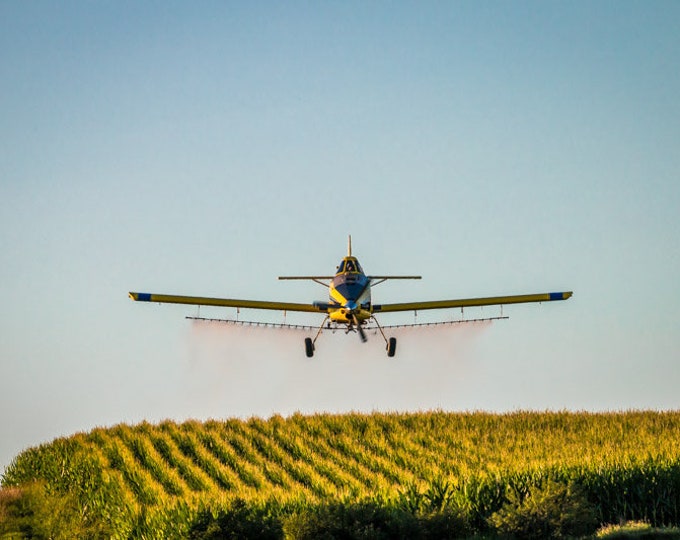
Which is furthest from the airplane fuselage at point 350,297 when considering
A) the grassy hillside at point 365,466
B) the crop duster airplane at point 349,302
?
the grassy hillside at point 365,466

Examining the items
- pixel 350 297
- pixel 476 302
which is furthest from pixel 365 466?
pixel 476 302

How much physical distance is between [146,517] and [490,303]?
19437mm

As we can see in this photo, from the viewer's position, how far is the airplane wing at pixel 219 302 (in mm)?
40969

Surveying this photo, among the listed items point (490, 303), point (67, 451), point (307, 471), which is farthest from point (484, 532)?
point (67, 451)

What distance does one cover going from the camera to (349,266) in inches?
1532

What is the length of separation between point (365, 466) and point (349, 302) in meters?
7.13

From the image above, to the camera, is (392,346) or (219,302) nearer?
(392,346)

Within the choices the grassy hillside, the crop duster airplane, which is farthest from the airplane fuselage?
the grassy hillside

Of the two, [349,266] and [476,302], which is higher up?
[349,266]

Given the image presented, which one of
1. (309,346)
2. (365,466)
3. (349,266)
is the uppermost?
(349,266)

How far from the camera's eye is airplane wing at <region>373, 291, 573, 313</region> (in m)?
41.4

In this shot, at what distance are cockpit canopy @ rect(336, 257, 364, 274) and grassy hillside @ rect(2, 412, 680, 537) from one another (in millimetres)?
8053

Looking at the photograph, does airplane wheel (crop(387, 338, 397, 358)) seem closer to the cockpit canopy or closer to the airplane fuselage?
the airplane fuselage

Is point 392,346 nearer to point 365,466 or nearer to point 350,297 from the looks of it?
point 350,297
